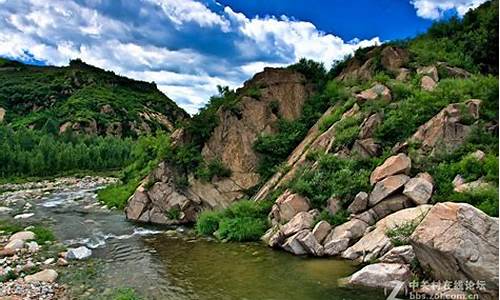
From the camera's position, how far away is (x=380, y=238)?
1833 centimetres

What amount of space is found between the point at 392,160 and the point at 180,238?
12695mm

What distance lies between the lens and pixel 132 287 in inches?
667

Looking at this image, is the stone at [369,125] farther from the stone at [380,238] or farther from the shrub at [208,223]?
the shrub at [208,223]

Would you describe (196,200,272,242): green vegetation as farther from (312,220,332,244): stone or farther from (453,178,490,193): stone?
(453,178,490,193): stone

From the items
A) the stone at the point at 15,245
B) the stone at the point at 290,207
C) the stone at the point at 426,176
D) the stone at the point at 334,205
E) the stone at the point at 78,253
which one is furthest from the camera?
the stone at the point at 290,207

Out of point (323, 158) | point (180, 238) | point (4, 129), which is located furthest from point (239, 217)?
point (4, 129)

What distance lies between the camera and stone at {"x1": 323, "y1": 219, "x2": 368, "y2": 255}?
19625 mm

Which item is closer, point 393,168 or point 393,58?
point 393,168

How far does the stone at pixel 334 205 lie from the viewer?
21.8 m

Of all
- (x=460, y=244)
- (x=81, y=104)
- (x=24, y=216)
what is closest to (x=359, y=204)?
(x=460, y=244)

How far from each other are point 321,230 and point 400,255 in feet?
17.0

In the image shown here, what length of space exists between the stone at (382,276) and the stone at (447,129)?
8961mm

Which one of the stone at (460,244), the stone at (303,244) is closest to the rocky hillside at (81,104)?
the stone at (303,244)

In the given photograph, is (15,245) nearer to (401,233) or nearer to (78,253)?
(78,253)
